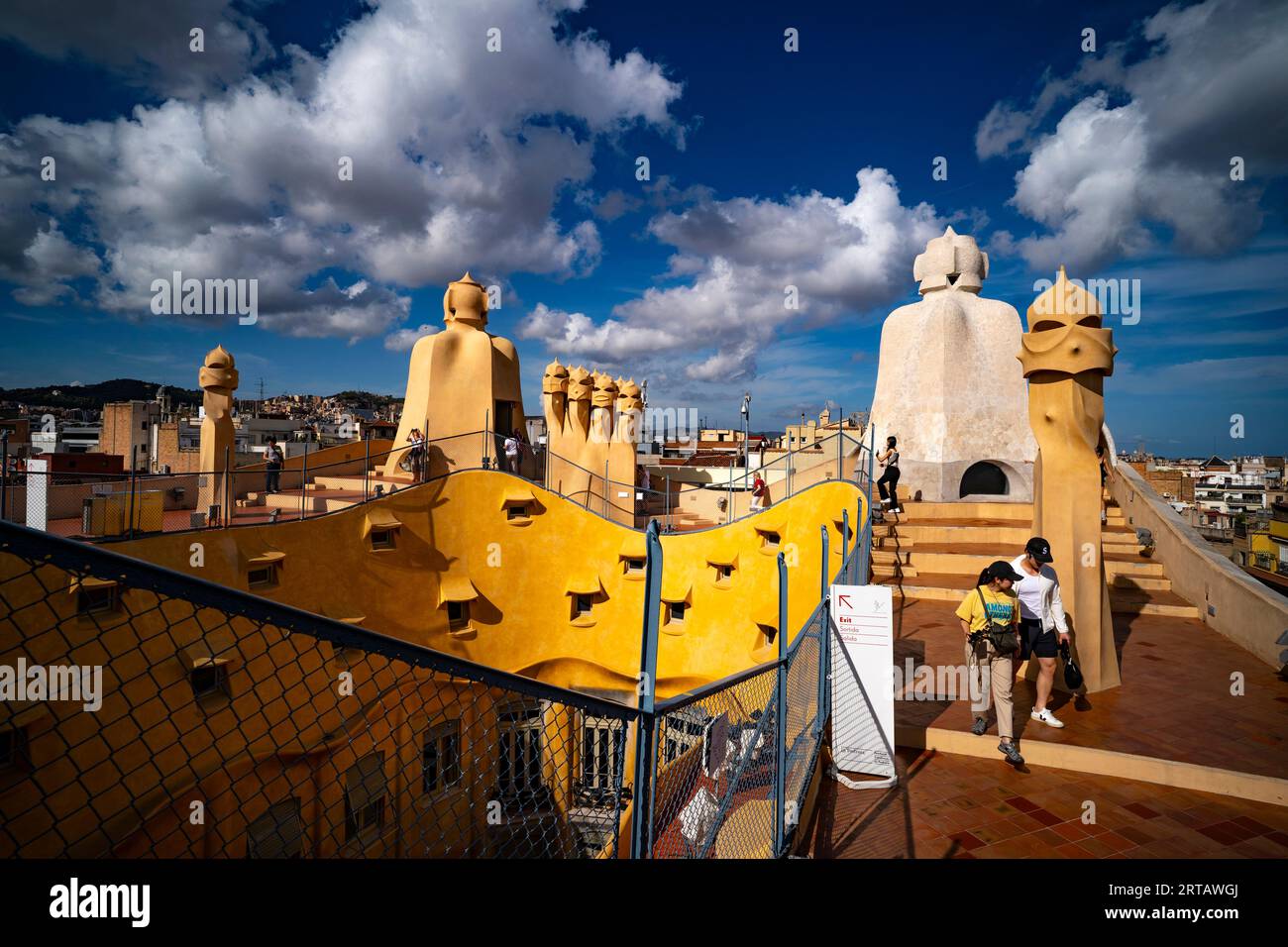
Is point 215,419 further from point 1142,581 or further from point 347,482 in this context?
point 1142,581

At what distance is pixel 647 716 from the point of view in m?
2.04

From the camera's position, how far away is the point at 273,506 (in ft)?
43.8

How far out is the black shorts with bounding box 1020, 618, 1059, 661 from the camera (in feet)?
16.8

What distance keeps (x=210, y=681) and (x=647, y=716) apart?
10.6 metres

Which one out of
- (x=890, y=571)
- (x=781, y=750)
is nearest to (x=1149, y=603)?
(x=890, y=571)

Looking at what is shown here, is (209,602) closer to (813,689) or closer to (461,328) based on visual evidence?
(813,689)

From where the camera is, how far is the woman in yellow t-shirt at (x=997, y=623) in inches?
183

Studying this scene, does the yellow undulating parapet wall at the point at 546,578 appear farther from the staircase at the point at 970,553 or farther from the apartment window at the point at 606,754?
the apartment window at the point at 606,754

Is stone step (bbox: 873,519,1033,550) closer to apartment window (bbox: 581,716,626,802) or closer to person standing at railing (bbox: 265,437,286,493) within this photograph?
apartment window (bbox: 581,716,626,802)

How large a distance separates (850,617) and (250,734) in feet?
33.3

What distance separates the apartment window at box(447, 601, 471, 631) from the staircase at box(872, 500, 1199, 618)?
30.2 feet

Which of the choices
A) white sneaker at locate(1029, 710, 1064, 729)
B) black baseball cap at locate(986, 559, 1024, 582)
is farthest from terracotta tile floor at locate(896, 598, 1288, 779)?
black baseball cap at locate(986, 559, 1024, 582)

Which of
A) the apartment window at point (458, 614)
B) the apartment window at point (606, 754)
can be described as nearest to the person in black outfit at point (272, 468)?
the apartment window at point (458, 614)
